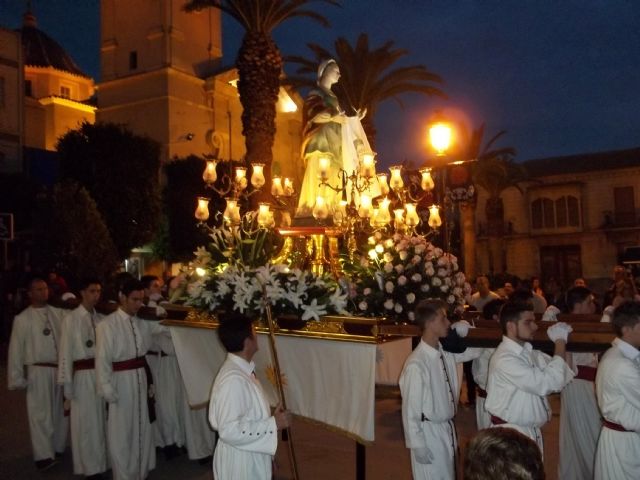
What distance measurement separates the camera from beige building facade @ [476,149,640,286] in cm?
4416

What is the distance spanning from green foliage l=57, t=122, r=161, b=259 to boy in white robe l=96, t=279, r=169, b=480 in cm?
2451

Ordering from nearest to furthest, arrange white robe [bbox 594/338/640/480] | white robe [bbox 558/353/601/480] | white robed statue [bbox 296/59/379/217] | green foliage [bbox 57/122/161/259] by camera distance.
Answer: white robe [bbox 594/338/640/480]
white robe [bbox 558/353/601/480]
white robed statue [bbox 296/59/379/217]
green foliage [bbox 57/122/161/259]

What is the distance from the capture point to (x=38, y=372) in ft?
28.3

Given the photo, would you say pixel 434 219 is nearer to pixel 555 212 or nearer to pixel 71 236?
pixel 71 236

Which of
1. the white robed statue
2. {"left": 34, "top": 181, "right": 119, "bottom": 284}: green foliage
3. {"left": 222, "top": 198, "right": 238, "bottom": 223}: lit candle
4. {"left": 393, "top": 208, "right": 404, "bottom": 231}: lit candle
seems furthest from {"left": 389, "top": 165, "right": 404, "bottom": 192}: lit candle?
{"left": 34, "top": 181, "right": 119, "bottom": 284}: green foliage

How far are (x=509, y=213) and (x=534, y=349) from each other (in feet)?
146

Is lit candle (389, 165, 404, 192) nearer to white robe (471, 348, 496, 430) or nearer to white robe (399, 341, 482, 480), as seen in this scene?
white robe (471, 348, 496, 430)

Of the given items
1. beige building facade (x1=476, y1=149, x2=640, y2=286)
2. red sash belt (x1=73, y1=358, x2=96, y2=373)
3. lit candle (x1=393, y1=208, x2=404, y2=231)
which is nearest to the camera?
red sash belt (x1=73, y1=358, x2=96, y2=373)

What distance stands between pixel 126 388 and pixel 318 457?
8.12 feet

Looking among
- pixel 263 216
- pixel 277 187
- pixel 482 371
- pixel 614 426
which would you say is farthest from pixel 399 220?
pixel 614 426

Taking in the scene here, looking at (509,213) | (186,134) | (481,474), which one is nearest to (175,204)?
(186,134)

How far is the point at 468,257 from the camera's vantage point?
30609 millimetres

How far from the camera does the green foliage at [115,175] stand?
102ft

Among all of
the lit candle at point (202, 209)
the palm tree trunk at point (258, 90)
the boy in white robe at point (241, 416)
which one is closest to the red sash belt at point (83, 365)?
the lit candle at point (202, 209)
